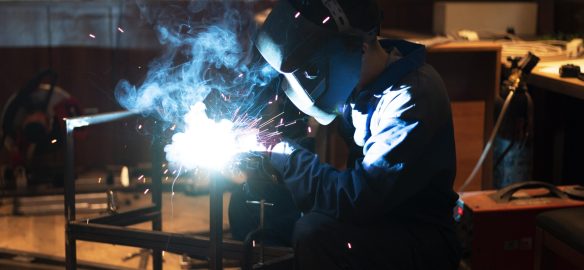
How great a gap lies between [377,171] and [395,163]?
0.05 m

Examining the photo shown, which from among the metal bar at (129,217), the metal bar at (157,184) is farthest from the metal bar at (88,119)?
the metal bar at (129,217)

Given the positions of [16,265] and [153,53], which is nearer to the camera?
[16,265]

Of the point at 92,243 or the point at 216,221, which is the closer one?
the point at 216,221

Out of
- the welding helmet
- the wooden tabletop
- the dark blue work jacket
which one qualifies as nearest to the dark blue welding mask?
the welding helmet

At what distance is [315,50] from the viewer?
2.08 metres

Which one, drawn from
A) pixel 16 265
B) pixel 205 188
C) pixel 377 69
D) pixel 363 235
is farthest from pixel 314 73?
pixel 205 188

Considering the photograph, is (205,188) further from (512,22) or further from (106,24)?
(512,22)

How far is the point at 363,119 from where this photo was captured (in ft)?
7.56

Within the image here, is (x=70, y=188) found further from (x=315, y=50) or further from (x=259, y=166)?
(x=315, y=50)

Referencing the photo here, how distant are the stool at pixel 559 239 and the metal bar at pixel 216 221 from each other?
3.47ft

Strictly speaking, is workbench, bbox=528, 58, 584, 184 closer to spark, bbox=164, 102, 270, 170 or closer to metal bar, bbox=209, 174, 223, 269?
spark, bbox=164, 102, 270, 170

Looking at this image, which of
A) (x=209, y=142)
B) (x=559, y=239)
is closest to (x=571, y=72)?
(x=559, y=239)

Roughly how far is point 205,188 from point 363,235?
2.64 meters

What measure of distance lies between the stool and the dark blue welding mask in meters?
0.85
